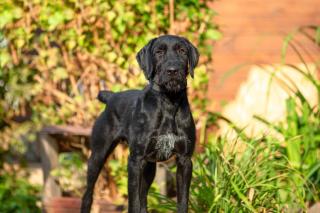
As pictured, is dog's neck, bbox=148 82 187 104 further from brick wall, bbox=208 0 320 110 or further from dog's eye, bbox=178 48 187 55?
brick wall, bbox=208 0 320 110

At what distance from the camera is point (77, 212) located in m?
6.50

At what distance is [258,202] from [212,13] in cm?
251

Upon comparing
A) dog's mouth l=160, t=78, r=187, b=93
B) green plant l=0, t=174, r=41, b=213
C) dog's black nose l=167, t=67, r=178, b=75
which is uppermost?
dog's black nose l=167, t=67, r=178, b=75

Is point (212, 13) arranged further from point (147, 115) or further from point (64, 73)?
point (147, 115)

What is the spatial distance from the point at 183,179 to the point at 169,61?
0.86 metres

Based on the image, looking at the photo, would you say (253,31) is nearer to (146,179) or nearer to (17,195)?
(17,195)

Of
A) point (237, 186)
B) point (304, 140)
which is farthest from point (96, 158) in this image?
point (304, 140)

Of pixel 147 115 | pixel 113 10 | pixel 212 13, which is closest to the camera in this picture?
pixel 147 115

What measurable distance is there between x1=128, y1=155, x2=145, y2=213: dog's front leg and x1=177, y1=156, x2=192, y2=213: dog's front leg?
267mm

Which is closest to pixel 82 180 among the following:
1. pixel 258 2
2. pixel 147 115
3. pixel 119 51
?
pixel 119 51

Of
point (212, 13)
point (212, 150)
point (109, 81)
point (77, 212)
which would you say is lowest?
point (77, 212)

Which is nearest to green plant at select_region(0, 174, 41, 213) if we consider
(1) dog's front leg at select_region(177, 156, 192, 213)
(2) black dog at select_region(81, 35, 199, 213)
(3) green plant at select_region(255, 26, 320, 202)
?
(3) green plant at select_region(255, 26, 320, 202)

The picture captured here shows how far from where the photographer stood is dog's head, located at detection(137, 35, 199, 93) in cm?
453

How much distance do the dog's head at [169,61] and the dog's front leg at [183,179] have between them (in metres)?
0.52
